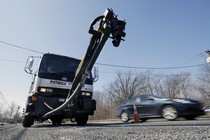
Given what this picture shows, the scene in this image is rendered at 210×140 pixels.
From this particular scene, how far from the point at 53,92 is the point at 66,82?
0.61 metres

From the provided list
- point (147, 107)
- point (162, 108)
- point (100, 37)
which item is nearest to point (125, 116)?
point (147, 107)

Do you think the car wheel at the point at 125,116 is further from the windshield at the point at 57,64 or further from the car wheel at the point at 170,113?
the windshield at the point at 57,64

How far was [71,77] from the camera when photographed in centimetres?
695

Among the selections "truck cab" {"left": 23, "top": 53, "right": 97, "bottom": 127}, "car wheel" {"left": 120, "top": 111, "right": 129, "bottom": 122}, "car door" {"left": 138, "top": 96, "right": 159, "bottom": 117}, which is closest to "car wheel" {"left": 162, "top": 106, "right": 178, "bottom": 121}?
"car door" {"left": 138, "top": 96, "right": 159, "bottom": 117}

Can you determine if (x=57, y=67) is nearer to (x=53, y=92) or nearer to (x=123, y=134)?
(x=53, y=92)

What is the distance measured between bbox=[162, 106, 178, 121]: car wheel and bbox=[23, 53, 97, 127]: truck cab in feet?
11.5

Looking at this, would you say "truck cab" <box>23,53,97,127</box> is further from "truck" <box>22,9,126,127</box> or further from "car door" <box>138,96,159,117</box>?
"car door" <box>138,96,159,117</box>

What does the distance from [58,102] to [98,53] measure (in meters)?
2.46

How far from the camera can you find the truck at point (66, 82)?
4.98 m

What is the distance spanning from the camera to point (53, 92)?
638cm

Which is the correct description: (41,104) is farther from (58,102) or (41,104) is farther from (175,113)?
(175,113)

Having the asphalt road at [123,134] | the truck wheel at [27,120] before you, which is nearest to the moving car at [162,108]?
the asphalt road at [123,134]

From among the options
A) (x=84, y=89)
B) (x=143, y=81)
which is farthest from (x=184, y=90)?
(x=84, y=89)

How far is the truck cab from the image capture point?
19.9 feet
